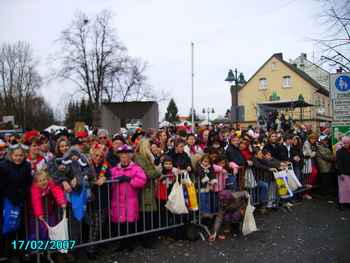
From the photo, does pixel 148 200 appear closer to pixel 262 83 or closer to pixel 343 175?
pixel 343 175

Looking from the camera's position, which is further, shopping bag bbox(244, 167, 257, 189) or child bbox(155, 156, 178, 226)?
shopping bag bbox(244, 167, 257, 189)

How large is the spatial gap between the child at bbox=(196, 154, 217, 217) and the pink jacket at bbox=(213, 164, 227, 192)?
8cm

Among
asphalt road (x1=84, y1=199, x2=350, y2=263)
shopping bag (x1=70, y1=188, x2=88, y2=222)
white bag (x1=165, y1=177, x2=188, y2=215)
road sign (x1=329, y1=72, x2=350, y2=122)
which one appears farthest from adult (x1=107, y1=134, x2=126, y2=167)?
road sign (x1=329, y1=72, x2=350, y2=122)

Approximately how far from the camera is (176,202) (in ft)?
16.6

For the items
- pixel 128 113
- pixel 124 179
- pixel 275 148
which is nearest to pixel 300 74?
pixel 128 113

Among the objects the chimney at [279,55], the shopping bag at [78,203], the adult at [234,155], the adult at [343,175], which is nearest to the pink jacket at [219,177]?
the adult at [234,155]

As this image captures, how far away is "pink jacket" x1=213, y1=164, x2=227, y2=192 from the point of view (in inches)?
229

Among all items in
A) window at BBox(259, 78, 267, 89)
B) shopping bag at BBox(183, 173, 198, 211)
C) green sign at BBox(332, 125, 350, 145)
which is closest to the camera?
shopping bag at BBox(183, 173, 198, 211)

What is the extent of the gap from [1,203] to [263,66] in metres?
46.1

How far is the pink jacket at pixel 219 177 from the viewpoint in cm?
581

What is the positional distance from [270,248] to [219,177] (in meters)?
1.52

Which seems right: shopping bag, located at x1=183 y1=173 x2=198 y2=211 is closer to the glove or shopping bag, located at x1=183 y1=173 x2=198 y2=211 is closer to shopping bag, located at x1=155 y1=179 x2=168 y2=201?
shopping bag, located at x1=155 y1=179 x2=168 y2=201

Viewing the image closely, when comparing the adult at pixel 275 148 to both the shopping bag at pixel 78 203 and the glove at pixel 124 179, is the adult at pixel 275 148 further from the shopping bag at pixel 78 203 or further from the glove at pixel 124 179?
the shopping bag at pixel 78 203

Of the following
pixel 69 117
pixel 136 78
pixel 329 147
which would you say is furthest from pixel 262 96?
pixel 329 147
